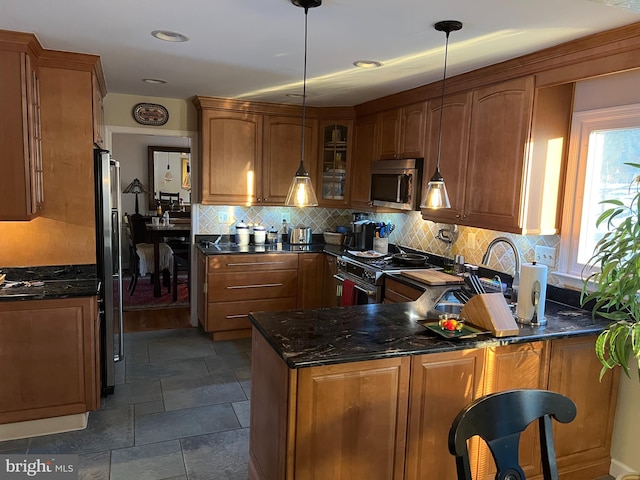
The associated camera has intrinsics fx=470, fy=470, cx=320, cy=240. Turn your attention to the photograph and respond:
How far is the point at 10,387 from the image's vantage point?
2.77m

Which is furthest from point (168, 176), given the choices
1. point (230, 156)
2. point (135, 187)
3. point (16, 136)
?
point (16, 136)

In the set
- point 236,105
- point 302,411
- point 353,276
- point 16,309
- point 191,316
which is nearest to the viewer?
point 302,411

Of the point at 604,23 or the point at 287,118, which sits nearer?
the point at 604,23

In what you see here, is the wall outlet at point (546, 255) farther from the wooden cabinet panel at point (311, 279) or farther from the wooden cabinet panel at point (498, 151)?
the wooden cabinet panel at point (311, 279)

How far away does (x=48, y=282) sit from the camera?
10.3 feet

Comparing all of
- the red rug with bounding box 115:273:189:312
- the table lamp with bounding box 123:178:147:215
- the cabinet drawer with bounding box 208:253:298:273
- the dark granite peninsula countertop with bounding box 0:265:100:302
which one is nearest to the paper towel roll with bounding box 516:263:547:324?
the dark granite peninsula countertop with bounding box 0:265:100:302

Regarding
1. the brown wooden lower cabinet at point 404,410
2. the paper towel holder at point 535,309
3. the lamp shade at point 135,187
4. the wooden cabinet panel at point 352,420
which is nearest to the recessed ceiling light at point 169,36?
the brown wooden lower cabinet at point 404,410

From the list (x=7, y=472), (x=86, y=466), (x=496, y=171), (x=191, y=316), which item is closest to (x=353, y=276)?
(x=496, y=171)

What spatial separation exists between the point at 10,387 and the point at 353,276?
Result: 256 cm

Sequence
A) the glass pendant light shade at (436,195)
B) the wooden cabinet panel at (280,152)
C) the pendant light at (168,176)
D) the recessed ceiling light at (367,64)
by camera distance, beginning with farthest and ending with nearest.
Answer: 1. the pendant light at (168,176)
2. the wooden cabinet panel at (280,152)
3. the recessed ceiling light at (367,64)
4. the glass pendant light shade at (436,195)

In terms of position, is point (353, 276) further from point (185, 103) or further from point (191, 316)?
point (185, 103)

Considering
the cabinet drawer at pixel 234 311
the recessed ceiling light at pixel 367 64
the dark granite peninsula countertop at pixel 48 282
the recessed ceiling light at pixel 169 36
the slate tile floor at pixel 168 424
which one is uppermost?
the recessed ceiling light at pixel 367 64

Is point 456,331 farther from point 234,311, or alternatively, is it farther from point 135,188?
point 135,188

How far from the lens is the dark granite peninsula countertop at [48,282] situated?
2792mm
